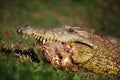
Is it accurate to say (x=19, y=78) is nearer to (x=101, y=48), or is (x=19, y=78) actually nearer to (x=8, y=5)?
(x=101, y=48)

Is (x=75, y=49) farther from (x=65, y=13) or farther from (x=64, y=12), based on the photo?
(x=64, y=12)

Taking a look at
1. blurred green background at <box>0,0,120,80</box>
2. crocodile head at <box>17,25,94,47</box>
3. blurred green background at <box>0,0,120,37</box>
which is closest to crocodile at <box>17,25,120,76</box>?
crocodile head at <box>17,25,94,47</box>

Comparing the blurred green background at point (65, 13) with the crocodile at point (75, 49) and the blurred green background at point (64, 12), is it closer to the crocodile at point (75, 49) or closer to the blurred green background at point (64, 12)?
the blurred green background at point (64, 12)

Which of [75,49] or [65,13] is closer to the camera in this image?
[75,49]

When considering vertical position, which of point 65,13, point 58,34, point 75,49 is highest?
point 65,13

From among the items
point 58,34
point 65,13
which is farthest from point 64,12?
point 58,34

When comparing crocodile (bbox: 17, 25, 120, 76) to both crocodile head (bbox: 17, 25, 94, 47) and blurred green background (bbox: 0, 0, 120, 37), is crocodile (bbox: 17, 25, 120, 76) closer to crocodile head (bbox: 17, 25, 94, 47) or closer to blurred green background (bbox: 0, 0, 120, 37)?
crocodile head (bbox: 17, 25, 94, 47)

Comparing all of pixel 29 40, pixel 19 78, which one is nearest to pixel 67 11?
pixel 29 40

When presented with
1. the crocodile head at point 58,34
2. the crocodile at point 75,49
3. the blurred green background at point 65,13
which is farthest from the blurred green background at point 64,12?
the crocodile head at point 58,34

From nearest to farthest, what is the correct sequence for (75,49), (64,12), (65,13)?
(75,49) → (65,13) → (64,12)
